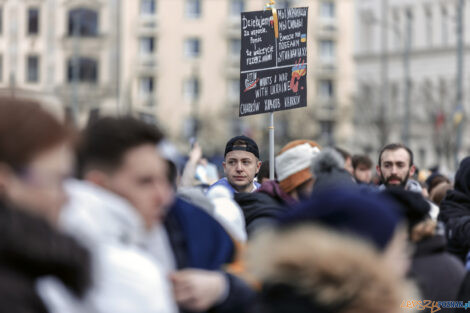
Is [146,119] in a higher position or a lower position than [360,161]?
higher

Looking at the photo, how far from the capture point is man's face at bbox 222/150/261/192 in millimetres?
9273

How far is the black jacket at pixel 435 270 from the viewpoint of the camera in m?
5.21

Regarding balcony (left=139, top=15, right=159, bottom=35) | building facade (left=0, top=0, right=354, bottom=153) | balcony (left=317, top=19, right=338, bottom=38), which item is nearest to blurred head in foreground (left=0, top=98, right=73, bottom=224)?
building facade (left=0, top=0, right=354, bottom=153)

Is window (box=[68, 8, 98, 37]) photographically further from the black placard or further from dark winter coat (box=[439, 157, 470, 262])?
dark winter coat (box=[439, 157, 470, 262])

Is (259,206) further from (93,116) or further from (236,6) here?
(236,6)

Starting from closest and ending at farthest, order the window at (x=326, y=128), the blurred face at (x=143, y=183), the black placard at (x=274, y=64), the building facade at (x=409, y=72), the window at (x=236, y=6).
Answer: the blurred face at (x=143, y=183) < the black placard at (x=274, y=64) < the building facade at (x=409, y=72) < the window at (x=326, y=128) < the window at (x=236, y=6)

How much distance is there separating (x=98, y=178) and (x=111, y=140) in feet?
0.43

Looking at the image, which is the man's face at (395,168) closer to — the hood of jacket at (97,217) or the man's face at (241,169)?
the man's face at (241,169)

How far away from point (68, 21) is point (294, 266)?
81.4 m

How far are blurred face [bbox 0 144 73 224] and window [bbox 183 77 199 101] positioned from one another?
8107 centimetres

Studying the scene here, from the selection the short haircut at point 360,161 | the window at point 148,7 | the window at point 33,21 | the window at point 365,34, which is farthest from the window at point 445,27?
the short haircut at point 360,161

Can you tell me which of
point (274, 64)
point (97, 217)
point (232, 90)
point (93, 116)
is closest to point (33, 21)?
point (232, 90)

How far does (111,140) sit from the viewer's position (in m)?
3.84

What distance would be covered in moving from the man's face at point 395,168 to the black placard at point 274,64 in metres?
1.02
